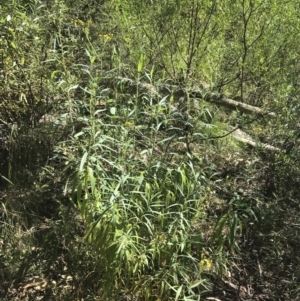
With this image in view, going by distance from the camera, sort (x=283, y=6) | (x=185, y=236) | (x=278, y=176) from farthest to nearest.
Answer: (x=283, y=6) < (x=278, y=176) < (x=185, y=236)

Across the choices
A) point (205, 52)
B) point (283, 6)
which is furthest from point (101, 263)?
point (283, 6)

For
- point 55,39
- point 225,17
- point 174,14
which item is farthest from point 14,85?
point 225,17

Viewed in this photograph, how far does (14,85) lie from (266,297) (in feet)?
7.70

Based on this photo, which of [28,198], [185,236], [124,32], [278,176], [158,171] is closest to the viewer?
[185,236]

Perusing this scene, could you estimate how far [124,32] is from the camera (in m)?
4.43

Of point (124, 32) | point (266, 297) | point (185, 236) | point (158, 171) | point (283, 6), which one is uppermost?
point (283, 6)

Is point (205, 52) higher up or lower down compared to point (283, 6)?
lower down

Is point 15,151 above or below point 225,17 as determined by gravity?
below

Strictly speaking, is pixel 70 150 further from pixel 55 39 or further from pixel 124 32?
pixel 124 32

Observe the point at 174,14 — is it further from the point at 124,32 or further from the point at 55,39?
the point at 55,39

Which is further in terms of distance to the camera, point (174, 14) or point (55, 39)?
point (174, 14)

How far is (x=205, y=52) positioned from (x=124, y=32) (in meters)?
0.78

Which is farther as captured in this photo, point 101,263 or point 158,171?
point 158,171

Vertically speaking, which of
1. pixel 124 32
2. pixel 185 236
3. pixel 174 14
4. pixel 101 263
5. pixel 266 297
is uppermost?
pixel 174 14
